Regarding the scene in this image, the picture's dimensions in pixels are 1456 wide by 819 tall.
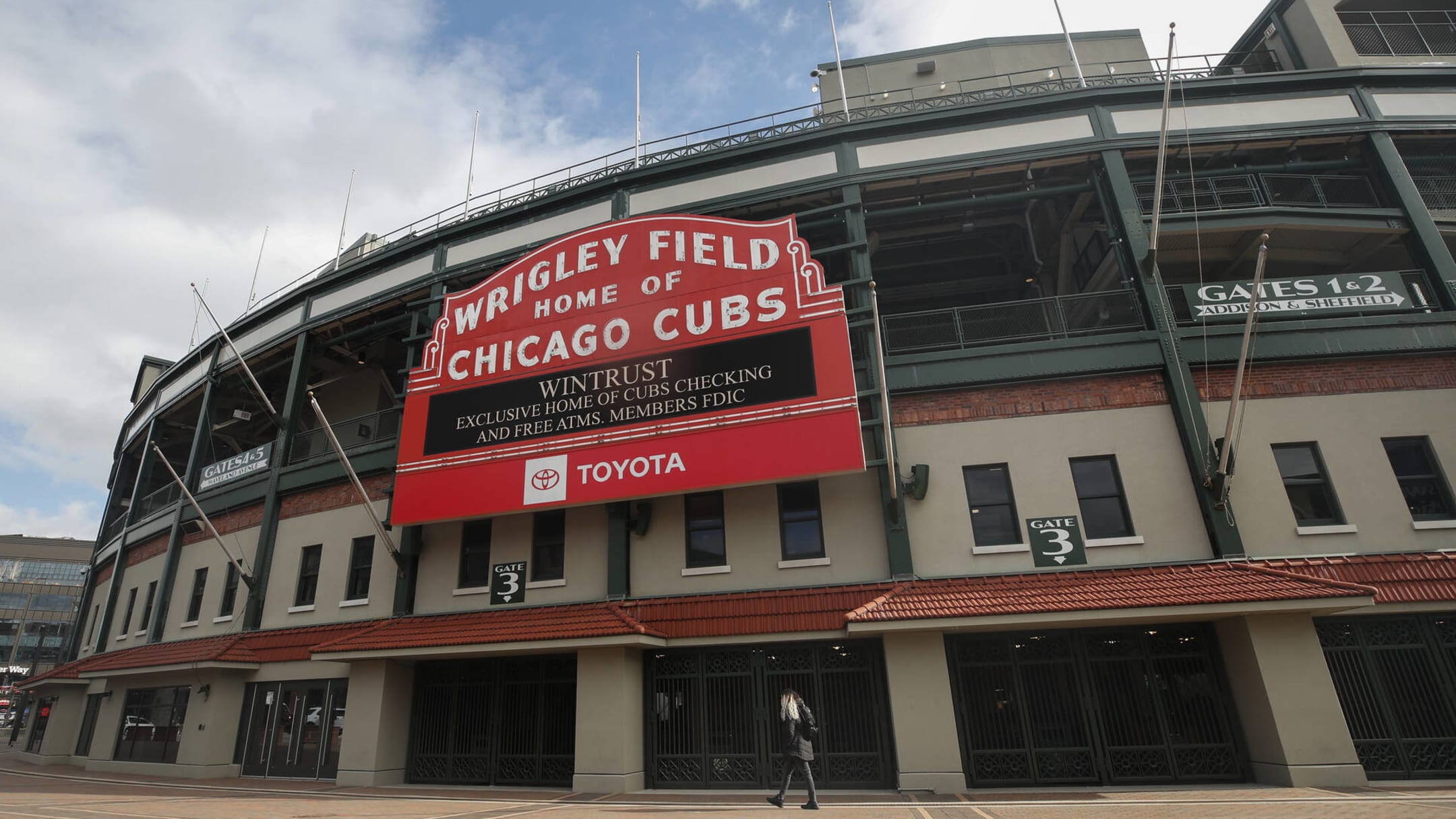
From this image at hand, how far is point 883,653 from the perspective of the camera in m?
13.9

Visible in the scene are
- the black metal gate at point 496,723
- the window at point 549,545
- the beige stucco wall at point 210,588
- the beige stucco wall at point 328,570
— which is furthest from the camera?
the beige stucco wall at point 210,588

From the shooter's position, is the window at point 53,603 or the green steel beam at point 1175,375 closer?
the green steel beam at point 1175,375

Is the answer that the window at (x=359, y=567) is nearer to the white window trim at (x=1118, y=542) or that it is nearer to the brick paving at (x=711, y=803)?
the brick paving at (x=711, y=803)

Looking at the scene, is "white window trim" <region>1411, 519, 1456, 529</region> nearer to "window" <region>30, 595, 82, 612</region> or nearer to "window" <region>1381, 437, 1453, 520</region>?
"window" <region>1381, 437, 1453, 520</region>

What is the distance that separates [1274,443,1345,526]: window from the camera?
13844mm

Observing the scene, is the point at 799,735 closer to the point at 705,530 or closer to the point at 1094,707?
the point at 705,530

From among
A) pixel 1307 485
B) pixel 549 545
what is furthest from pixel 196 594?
pixel 1307 485

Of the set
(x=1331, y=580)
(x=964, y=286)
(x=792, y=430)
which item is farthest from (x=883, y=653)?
(x=964, y=286)

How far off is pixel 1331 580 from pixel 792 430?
9.64 meters

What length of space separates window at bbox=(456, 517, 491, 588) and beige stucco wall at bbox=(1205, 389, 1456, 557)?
16.3m

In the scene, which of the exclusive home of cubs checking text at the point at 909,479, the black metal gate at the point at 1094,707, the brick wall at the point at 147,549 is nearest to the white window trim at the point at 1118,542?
the exclusive home of cubs checking text at the point at 909,479

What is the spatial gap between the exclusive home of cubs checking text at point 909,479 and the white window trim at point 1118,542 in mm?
57

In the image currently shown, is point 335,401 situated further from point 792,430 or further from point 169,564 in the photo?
point 792,430

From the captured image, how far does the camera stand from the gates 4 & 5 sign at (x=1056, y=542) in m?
14.1
